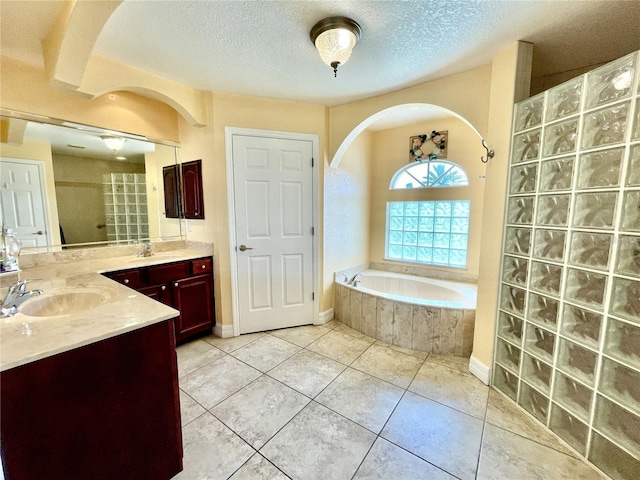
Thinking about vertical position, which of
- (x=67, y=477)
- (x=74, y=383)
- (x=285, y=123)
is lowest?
(x=67, y=477)

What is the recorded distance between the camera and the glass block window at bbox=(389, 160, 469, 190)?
3311 millimetres

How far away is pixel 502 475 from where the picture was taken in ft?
4.25

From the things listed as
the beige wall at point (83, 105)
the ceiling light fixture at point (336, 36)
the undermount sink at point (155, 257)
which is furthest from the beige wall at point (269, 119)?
the ceiling light fixture at point (336, 36)

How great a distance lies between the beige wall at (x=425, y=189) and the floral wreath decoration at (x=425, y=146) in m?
0.06

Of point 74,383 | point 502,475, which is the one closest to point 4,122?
point 74,383

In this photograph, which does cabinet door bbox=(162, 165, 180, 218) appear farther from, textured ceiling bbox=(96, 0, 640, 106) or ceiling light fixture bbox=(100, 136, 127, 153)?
textured ceiling bbox=(96, 0, 640, 106)

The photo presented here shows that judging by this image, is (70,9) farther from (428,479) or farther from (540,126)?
(428,479)

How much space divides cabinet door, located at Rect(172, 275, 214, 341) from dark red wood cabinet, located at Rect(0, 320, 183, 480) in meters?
1.35

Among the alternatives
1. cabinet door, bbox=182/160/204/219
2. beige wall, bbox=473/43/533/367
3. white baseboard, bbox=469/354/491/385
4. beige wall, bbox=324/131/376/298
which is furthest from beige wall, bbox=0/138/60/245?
white baseboard, bbox=469/354/491/385

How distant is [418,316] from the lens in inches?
96.0

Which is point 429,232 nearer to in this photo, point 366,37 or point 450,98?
point 450,98

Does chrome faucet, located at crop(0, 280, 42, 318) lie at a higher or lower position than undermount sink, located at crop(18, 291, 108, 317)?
higher

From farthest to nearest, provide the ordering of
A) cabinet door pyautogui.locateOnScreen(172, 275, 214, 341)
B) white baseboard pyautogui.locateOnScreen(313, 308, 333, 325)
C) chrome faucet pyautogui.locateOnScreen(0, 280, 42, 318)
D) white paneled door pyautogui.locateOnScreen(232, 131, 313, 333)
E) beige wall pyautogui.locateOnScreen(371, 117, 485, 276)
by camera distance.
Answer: beige wall pyautogui.locateOnScreen(371, 117, 485, 276)
white baseboard pyautogui.locateOnScreen(313, 308, 333, 325)
white paneled door pyautogui.locateOnScreen(232, 131, 313, 333)
cabinet door pyautogui.locateOnScreen(172, 275, 214, 341)
chrome faucet pyautogui.locateOnScreen(0, 280, 42, 318)

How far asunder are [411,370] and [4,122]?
11.3ft
